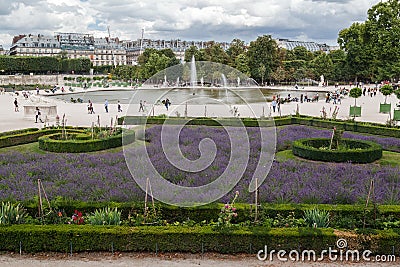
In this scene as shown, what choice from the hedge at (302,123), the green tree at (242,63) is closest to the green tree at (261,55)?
the green tree at (242,63)

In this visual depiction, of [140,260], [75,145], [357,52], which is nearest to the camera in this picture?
[140,260]

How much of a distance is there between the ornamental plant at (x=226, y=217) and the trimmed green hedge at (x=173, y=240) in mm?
249

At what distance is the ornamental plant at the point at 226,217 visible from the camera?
928 cm

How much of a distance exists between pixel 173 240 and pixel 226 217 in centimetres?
126

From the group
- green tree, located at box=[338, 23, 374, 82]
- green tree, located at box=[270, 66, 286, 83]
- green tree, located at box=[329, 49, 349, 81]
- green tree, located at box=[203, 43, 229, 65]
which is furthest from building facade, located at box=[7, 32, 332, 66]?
green tree, located at box=[338, 23, 374, 82]

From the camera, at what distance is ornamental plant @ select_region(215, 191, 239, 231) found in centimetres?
928

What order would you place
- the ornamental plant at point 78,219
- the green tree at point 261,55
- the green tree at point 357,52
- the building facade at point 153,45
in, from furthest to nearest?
the building facade at point 153,45, the green tree at point 261,55, the green tree at point 357,52, the ornamental plant at point 78,219

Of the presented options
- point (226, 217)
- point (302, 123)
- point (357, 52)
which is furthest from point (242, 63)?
point (226, 217)

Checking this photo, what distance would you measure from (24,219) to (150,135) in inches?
476

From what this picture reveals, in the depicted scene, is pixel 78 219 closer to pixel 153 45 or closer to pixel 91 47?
pixel 91 47

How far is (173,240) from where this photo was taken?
9.04m

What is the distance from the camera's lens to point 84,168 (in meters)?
14.9

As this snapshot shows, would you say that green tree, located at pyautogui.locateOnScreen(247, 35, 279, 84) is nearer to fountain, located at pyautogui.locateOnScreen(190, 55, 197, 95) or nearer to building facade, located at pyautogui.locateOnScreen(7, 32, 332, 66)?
building facade, located at pyautogui.locateOnScreen(7, 32, 332, 66)

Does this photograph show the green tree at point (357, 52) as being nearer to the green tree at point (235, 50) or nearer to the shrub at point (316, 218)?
the green tree at point (235, 50)
